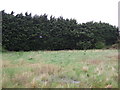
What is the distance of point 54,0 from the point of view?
25500mm

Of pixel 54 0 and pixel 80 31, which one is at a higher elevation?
pixel 54 0

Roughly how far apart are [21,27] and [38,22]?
3554 mm

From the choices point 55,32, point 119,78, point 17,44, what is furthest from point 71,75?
point 55,32

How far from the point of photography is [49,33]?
28.1m

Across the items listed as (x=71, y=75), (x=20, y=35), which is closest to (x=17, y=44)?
(x=20, y=35)

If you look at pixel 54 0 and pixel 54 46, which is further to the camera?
pixel 54 46

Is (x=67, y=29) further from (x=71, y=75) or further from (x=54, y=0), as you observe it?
(x=71, y=75)

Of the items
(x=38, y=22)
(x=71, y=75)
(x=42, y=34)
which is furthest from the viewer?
(x=38, y=22)

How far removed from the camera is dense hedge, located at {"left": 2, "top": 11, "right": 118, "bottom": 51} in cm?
2548

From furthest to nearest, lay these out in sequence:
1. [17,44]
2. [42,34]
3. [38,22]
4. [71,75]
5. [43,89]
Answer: [38,22] < [42,34] < [17,44] < [71,75] < [43,89]

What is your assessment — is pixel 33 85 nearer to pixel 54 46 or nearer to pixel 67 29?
pixel 54 46

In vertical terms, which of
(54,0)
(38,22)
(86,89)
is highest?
(54,0)

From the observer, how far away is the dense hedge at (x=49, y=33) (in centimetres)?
2548

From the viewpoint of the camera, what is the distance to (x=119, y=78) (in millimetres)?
5379
